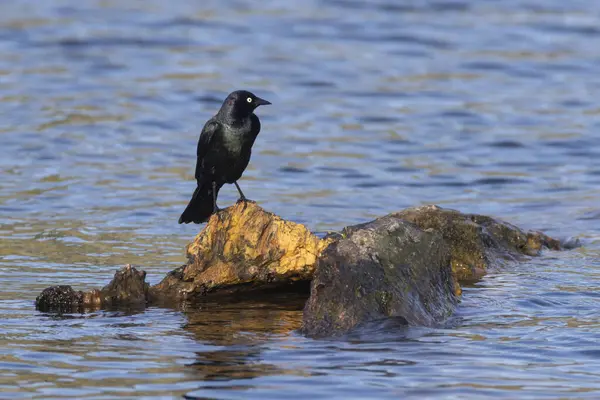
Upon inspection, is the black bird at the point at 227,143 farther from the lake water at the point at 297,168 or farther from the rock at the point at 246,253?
the lake water at the point at 297,168

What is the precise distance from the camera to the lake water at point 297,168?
699 cm

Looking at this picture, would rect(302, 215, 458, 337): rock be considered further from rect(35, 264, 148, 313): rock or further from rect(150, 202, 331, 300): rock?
rect(35, 264, 148, 313): rock

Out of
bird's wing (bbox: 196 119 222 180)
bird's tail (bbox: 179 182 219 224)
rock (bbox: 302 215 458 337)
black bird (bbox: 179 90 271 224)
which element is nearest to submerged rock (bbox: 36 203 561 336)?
rock (bbox: 302 215 458 337)

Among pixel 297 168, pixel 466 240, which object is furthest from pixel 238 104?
pixel 297 168

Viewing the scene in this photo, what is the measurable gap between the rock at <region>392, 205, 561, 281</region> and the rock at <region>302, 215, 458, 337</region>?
1.49 m

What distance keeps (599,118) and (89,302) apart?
10585mm

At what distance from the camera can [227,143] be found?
30.2 feet

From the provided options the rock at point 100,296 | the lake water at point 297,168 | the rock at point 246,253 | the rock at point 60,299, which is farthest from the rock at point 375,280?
the rock at point 60,299

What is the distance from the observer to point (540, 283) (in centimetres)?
939

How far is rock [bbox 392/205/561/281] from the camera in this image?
383 inches

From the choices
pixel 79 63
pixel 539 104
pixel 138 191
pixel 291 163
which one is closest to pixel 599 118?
pixel 539 104

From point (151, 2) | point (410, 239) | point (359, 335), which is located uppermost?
point (151, 2)

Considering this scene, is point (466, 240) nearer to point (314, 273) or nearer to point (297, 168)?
point (314, 273)

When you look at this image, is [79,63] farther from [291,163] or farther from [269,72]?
[291,163]
